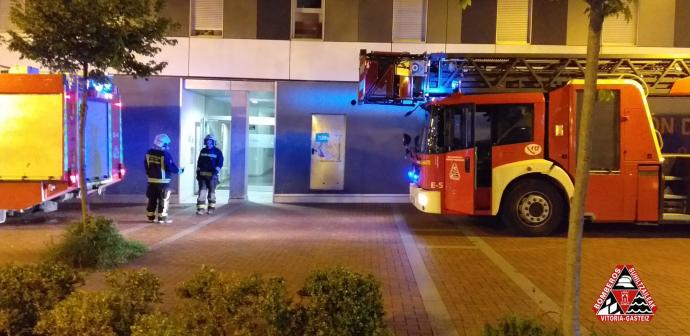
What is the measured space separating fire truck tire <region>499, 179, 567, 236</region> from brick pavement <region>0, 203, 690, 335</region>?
11.6 inches

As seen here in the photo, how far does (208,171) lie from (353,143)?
4.70 m

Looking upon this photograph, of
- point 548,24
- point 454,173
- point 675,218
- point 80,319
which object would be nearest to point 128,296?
point 80,319

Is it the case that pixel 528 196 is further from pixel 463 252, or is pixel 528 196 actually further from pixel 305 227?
pixel 305 227

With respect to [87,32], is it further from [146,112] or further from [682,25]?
[682,25]

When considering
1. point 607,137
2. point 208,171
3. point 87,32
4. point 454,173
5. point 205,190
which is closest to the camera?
point 87,32

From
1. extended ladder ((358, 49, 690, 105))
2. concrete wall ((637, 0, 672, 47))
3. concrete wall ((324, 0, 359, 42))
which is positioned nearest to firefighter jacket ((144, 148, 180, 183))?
extended ladder ((358, 49, 690, 105))

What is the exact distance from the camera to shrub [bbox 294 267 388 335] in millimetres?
4914

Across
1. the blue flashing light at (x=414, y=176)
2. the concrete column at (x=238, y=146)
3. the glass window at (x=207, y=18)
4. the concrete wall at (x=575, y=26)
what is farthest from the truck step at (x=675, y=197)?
the glass window at (x=207, y=18)

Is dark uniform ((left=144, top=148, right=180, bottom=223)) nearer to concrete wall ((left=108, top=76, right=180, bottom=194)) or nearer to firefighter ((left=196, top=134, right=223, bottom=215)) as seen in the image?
firefighter ((left=196, top=134, right=223, bottom=215))

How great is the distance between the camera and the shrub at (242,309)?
494 centimetres

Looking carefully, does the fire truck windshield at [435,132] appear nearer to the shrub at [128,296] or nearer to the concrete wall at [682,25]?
the shrub at [128,296]

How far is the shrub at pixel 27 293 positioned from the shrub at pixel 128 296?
472mm

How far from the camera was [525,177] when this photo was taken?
11594 mm

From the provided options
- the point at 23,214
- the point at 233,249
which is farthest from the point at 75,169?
the point at 233,249
